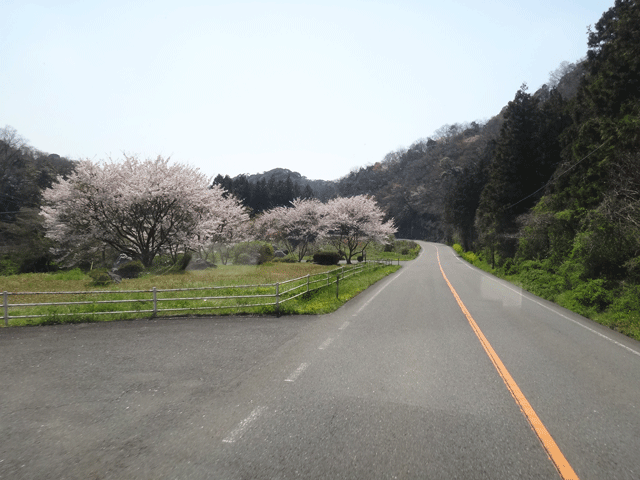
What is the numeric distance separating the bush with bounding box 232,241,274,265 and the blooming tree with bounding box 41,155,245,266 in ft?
23.6

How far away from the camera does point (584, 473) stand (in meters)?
3.09

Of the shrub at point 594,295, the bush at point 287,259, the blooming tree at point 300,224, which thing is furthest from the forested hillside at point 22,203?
the shrub at point 594,295

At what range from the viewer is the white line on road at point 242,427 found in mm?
3607

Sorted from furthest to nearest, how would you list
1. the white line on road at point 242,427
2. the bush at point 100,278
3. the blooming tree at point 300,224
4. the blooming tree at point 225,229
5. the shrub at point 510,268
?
1. the blooming tree at point 300,224
2. the blooming tree at point 225,229
3. the shrub at point 510,268
4. the bush at point 100,278
5. the white line on road at point 242,427

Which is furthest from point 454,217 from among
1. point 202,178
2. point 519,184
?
point 202,178

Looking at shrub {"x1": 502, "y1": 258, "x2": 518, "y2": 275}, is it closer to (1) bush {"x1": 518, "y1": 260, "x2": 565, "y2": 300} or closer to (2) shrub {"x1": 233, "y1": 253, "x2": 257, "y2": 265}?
(1) bush {"x1": 518, "y1": 260, "x2": 565, "y2": 300}

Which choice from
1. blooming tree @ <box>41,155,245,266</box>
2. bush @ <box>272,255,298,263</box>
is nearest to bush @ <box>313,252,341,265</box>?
bush @ <box>272,255,298,263</box>

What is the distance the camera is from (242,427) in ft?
12.6

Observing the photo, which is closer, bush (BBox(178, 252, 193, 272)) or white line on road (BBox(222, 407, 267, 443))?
white line on road (BBox(222, 407, 267, 443))

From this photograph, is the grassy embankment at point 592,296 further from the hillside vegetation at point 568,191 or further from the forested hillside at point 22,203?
the forested hillside at point 22,203

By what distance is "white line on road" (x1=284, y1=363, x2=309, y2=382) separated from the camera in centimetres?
530

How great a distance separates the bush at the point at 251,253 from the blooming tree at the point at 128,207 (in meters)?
7.18

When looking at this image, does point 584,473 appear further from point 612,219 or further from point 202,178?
point 202,178

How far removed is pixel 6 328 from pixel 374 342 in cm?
904
